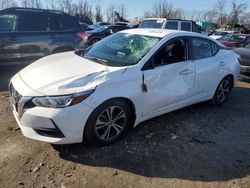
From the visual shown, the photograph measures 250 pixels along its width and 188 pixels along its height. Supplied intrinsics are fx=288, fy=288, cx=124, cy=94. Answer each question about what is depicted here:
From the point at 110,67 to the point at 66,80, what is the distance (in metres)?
0.68

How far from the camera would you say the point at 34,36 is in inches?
293

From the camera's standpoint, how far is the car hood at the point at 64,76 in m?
3.56

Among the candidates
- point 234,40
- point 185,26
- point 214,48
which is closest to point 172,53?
point 214,48

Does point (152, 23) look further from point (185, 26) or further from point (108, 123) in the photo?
point (108, 123)

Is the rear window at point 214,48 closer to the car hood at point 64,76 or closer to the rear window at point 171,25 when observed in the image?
the car hood at point 64,76

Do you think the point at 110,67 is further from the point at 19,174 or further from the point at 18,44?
the point at 18,44

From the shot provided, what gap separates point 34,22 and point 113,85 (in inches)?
186

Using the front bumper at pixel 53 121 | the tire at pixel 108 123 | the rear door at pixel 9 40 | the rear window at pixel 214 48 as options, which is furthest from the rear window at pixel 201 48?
the rear door at pixel 9 40

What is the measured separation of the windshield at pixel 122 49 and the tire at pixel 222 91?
2030 millimetres

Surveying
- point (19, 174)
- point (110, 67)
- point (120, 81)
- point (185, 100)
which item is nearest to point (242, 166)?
point (185, 100)

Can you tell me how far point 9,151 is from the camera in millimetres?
3799

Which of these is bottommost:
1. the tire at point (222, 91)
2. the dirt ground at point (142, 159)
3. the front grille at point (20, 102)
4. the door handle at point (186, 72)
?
the dirt ground at point (142, 159)

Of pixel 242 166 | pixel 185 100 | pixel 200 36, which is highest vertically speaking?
pixel 200 36

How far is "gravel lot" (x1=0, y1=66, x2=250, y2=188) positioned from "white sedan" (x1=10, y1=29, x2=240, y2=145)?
0.28m
